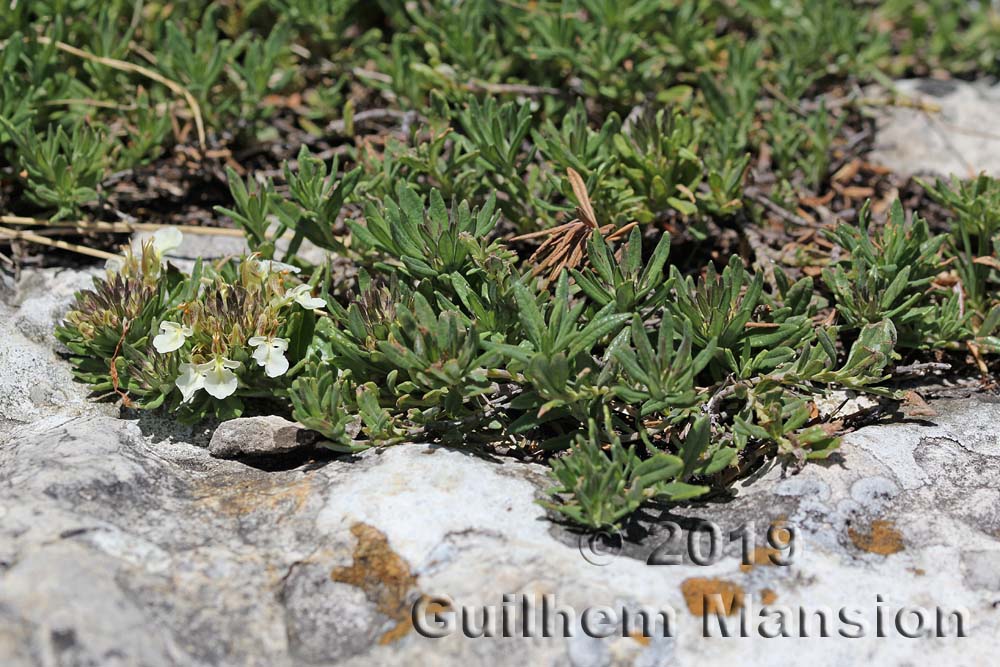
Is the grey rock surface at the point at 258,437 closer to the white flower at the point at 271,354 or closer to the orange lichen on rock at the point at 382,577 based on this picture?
the white flower at the point at 271,354

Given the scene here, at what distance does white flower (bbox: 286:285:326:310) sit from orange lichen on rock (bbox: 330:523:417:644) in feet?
3.32

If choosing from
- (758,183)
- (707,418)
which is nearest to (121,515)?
(707,418)

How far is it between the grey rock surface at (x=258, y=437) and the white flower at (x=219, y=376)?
122 mm

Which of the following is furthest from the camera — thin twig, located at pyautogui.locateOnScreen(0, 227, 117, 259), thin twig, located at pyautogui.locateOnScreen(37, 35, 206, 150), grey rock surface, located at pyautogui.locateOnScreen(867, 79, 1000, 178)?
grey rock surface, located at pyautogui.locateOnScreen(867, 79, 1000, 178)

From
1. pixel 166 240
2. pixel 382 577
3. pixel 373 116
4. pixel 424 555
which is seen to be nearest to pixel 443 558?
pixel 424 555

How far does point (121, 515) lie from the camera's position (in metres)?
2.88

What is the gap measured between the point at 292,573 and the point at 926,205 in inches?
150

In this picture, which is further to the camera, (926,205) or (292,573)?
(926,205)

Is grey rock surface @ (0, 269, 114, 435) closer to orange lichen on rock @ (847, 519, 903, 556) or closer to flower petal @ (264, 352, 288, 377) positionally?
flower petal @ (264, 352, 288, 377)

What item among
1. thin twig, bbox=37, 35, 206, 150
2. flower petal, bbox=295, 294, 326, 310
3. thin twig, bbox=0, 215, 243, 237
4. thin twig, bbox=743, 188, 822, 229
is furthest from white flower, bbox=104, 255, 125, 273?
thin twig, bbox=743, 188, 822, 229

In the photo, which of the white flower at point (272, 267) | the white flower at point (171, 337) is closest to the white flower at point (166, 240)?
the white flower at point (272, 267)

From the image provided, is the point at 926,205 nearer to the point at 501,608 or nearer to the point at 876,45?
the point at 876,45

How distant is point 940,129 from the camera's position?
533cm

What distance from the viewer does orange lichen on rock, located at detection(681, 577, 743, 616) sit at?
2.69m
